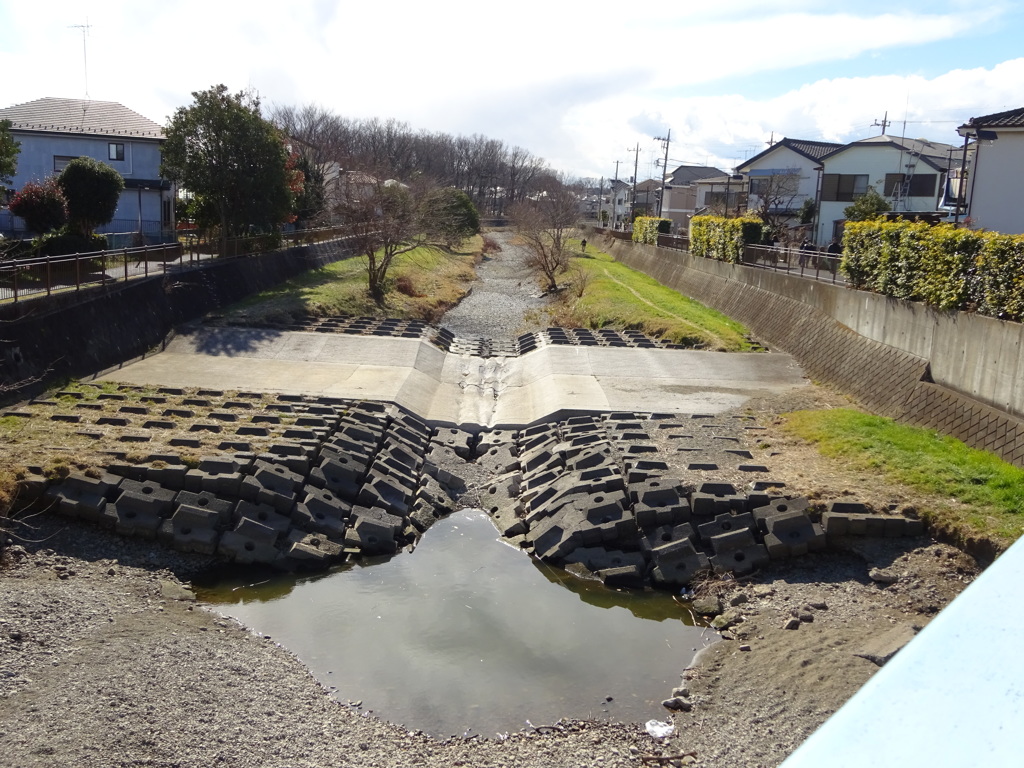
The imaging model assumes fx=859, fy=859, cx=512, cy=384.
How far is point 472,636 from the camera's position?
10867mm

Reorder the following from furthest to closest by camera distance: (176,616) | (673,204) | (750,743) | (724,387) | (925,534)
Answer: (673,204), (724,387), (925,534), (176,616), (750,743)

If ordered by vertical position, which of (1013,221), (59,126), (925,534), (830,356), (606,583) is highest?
(59,126)

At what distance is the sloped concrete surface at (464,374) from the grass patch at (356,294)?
3533 millimetres

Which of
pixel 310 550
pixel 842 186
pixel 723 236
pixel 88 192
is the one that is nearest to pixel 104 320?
pixel 88 192

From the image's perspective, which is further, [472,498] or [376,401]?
[376,401]

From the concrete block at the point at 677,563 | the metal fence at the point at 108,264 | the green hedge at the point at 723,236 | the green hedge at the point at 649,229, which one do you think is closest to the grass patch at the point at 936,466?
the concrete block at the point at 677,563

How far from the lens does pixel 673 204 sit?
8725cm

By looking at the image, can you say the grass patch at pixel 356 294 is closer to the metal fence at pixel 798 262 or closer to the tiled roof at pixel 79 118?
the tiled roof at pixel 79 118

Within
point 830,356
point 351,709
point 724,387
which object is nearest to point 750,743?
point 351,709

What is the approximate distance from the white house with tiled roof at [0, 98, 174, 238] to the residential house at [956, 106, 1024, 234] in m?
30.0

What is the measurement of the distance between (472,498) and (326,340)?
10677 millimetres

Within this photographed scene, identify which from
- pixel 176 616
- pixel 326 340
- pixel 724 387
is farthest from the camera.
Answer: pixel 326 340

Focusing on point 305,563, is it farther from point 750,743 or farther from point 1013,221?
point 1013,221

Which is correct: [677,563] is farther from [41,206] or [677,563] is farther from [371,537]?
[41,206]
